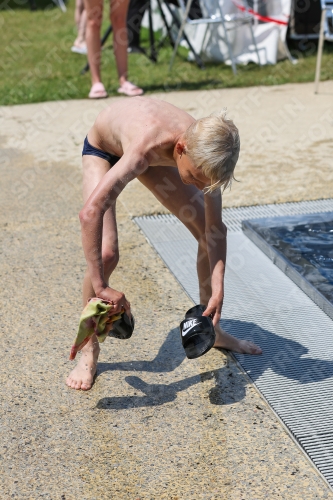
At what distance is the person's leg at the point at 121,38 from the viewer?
6531 mm

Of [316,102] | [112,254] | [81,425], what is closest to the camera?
[81,425]

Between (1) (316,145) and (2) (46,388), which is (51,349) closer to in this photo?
(2) (46,388)

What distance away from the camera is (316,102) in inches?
257

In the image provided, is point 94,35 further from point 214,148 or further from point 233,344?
point 214,148

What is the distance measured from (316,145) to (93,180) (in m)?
3.09

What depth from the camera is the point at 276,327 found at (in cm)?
303

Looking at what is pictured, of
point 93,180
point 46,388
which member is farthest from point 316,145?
point 46,388

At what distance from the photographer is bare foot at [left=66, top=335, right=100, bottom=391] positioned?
262 cm

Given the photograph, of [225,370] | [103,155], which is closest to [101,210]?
[103,155]

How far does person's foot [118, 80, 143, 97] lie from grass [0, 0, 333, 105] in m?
0.16

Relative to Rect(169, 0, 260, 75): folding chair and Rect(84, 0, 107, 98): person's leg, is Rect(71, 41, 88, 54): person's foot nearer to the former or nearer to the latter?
Rect(169, 0, 260, 75): folding chair

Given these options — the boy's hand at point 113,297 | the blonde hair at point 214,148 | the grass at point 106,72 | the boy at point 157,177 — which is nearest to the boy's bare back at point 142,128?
the boy at point 157,177

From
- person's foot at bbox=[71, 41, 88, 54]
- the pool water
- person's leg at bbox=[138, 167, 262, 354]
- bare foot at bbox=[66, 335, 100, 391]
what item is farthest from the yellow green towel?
person's foot at bbox=[71, 41, 88, 54]

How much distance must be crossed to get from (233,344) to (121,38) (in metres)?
4.48
